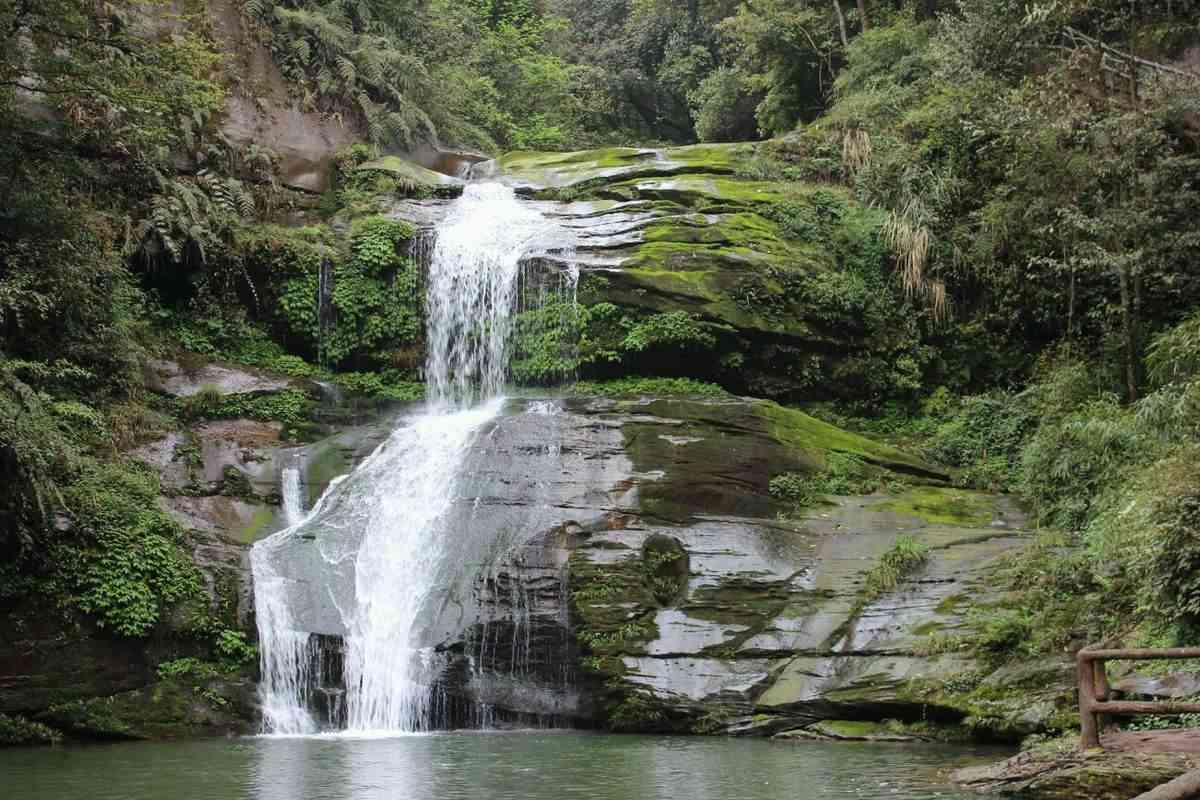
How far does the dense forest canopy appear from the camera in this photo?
14180mm

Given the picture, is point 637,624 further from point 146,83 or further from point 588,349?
point 146,83

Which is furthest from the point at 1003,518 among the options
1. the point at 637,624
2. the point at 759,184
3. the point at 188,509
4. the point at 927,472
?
the point at 188,509

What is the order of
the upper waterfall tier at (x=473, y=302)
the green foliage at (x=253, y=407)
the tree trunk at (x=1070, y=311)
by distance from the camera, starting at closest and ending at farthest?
the green foliage at (x=253, y=407) < the tree trunk at (x=1070, y=311) < the upper waterfall tier at (x=473, y=302)

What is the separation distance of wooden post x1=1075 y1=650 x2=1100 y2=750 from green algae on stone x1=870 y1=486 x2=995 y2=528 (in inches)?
280

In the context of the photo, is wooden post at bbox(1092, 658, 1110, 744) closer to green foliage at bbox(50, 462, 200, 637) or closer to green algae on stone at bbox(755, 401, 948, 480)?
green algae on stone at bbox(755, 401, 948, 480)

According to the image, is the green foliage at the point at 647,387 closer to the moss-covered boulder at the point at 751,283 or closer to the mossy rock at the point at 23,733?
the moss-covered boulder at the point at 751,283

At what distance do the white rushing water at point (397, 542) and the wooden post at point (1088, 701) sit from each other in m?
8.22

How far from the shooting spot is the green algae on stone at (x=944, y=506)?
625 inches

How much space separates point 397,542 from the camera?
1603 centimetres

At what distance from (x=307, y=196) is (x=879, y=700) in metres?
17.2

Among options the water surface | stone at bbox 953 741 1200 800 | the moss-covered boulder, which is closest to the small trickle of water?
the water surface

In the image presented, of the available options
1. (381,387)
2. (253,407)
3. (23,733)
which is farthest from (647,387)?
(23,733)

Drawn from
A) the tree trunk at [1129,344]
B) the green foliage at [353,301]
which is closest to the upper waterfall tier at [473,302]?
the green foliage at [353,301]

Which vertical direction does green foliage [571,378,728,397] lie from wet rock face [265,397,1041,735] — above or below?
above
